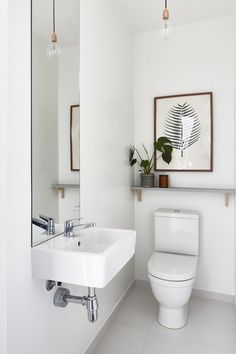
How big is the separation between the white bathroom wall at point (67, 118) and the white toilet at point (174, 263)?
34.3 inches

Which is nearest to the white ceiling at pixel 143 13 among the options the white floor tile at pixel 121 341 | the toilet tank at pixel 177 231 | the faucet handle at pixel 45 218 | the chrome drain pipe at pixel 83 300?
the faucet handle at pixel 45 218

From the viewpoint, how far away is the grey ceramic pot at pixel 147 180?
254cm

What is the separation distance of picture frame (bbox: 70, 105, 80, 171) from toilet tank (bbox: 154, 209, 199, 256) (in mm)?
1134

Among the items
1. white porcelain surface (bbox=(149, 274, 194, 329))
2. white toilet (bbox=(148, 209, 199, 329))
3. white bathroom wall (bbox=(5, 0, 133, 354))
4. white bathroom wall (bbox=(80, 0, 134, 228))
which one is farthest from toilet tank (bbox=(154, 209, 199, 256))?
white bathroom wall (bbox=(5, 0, 133, 354))

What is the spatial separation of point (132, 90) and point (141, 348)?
2.25 metres

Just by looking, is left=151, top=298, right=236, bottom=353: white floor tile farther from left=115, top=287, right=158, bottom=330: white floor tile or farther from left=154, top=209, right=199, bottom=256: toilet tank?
left=154, top=209, right=199, bottom=256: toilet tank

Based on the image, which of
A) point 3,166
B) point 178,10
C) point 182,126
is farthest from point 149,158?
point 3,166

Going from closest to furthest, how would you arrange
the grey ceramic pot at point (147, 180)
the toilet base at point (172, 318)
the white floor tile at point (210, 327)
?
the white floor tile at point (210, 327) < the toilet base at point (172, 318) < the grey ceramic pot at point (147, 180)

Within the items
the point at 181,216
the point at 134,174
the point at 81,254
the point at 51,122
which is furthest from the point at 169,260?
the point at 51,122

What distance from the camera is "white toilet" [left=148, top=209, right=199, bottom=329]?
1.89 meters

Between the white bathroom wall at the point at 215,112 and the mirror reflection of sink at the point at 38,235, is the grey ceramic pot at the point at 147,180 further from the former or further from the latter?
the mirror reflection of sink at the point at 38,235

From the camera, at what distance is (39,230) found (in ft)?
4.22

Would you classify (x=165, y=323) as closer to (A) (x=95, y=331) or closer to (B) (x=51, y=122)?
(A) (x=95, y=331)

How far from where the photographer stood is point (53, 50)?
55.4 inches
